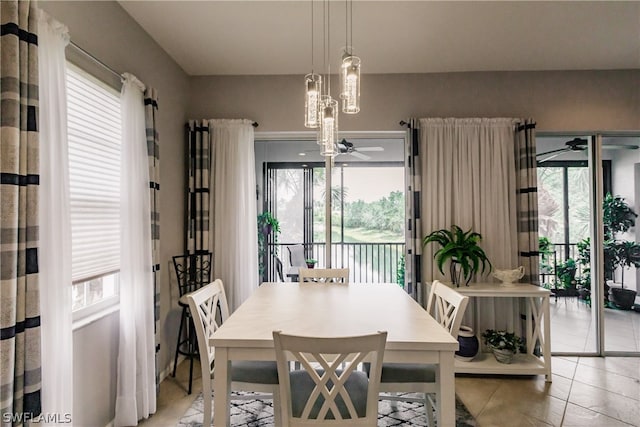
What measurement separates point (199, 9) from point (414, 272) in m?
2.75

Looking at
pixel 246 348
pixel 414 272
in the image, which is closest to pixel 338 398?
pixel 246 348

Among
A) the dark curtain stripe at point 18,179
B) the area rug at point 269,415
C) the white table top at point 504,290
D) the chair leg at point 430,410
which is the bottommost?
the area rug at point 269,415

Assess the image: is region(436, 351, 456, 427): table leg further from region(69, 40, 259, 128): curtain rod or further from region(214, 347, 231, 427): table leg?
region(69, 40, 259, 128): curtain rod

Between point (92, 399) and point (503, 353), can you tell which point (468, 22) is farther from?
point (92, 399)

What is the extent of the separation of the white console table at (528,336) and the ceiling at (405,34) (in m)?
2.05

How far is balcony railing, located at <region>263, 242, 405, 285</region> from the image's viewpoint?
3484 mm

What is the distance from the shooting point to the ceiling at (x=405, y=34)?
2244mm

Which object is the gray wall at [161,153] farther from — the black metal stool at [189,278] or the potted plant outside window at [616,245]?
the potted plant outside window at [616,245]

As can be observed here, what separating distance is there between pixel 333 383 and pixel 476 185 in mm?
2474

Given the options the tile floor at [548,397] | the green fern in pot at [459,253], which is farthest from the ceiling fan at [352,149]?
the tile floor at [548,397]

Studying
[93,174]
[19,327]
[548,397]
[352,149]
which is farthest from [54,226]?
[548,397]

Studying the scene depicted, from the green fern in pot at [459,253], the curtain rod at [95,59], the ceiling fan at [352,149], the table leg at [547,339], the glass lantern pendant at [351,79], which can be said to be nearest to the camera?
the glass lantern pendant at [351,79]

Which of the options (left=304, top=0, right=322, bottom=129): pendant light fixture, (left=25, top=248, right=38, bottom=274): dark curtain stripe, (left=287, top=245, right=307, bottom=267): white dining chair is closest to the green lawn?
(left=287, top=245, right=307, bottom=267): white dining chair

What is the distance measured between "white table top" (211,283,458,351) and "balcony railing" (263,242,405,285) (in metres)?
1.12
